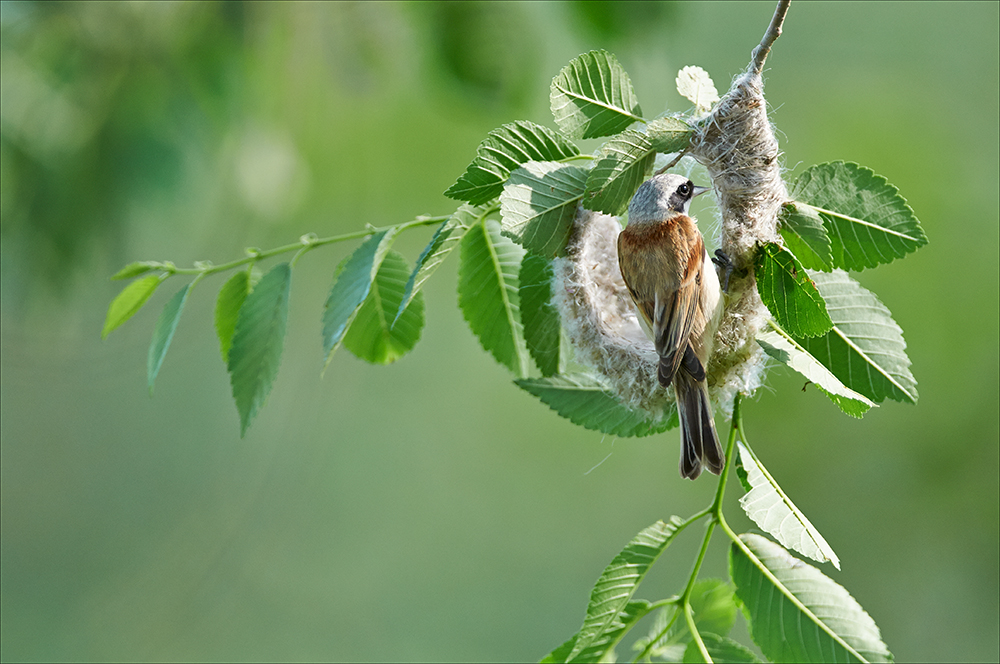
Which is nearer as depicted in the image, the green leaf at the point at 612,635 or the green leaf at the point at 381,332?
the green leaf at the point at 612,635

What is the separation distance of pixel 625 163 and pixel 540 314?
0.26m

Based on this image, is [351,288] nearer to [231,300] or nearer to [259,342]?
[259,342]

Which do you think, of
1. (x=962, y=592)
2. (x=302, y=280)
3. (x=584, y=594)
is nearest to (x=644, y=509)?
(x=584, y=594)

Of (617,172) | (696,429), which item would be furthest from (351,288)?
(696,429)

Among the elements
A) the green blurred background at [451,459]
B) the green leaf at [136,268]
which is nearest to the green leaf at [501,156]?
the green leaf at [136,268]

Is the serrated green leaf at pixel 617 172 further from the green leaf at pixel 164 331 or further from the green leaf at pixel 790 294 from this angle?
the green leaf at pixel 164 331

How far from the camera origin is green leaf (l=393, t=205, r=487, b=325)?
80 cm

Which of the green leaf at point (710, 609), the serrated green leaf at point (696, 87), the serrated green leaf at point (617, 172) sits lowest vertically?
the green leaf at point (710, 609)

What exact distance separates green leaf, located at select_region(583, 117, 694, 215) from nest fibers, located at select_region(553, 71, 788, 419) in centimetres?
6

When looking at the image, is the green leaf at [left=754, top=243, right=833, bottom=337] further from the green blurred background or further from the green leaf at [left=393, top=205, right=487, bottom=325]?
the green blurred background

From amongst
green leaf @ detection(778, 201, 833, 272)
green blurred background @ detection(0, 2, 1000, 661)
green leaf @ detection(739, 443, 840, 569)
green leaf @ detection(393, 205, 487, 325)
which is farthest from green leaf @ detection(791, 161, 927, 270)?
green blurred background @ detection(0, 2, 1000, 661)

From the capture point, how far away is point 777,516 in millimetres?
804

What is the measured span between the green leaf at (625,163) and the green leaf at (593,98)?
5cm

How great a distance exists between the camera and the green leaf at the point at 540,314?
3.21 ft
